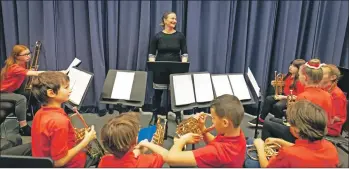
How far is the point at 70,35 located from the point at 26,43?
2.03 feet

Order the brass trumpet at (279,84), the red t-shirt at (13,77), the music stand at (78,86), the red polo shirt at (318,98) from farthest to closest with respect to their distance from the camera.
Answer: the brass trumpet at (279,84) < the red t-shirt at (13,77) < the music stand at (78,86) < the red polo shirt at (318,98)

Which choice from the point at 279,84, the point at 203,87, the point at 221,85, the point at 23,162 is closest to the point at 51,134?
the point at 23,162

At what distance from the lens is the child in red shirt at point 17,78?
341 cm

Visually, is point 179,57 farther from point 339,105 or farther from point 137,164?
point 137,164

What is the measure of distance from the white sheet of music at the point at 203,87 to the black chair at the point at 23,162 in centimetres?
163

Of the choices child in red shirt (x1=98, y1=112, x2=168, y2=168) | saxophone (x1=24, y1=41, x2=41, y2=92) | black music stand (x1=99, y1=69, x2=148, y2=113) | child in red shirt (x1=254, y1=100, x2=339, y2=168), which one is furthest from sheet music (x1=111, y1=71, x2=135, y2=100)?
child in red shirt (x1=254, y1=100, x2=339, y2=168)

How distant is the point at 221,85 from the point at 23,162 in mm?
2005

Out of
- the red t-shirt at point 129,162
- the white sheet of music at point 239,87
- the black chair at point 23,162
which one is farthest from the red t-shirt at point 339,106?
the black chair at point 23,162

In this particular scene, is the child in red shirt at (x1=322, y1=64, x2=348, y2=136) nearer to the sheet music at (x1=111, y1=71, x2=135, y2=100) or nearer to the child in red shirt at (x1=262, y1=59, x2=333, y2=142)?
the child in red shirt at (x1=262, y1=59, x2=333, y2=142)

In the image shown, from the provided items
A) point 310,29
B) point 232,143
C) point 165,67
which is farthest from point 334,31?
point 232,143

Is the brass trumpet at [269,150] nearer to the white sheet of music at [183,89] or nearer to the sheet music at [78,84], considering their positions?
the white sheet of music at [183,89]

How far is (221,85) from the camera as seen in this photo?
313cm

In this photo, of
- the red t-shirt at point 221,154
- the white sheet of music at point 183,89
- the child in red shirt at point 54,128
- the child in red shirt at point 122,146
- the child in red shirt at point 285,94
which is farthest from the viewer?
the child in red shirt at point 285,94

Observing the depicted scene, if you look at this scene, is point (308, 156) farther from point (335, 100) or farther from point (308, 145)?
point (335, 100)
